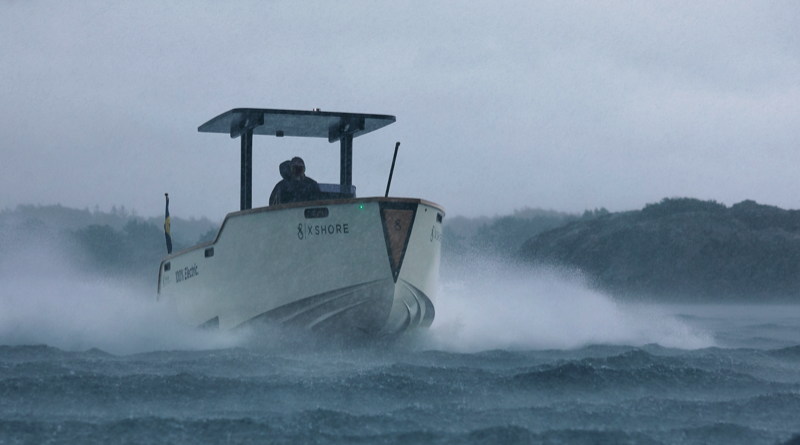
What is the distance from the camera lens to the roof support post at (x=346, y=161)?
48.0 ft

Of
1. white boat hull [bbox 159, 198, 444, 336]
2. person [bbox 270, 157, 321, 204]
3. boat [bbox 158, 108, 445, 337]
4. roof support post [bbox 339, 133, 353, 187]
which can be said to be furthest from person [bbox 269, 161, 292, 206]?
roof support post [bbox 339, 133, 353, 187]

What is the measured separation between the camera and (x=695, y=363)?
11195 millimetres

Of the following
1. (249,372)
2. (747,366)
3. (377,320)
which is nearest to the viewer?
(249,372)

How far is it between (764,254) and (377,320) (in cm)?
12217

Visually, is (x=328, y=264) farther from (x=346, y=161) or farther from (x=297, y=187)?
(x=346, y=161)

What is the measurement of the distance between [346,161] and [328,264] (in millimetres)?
3162

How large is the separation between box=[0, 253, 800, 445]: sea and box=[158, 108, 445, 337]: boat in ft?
1.34

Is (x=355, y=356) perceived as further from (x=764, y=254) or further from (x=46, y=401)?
(x=764, y=254)

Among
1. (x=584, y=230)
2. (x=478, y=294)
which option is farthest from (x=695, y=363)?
(x=584, y=230)

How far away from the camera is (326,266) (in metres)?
11.9

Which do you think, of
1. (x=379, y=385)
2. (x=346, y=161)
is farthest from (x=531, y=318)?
(x=379, y=385)

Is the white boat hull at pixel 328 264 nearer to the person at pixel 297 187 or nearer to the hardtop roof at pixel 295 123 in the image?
the person at pixel 297 187

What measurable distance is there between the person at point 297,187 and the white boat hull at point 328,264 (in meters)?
0.87

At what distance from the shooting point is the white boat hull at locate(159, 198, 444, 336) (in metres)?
11.8
